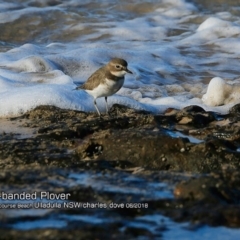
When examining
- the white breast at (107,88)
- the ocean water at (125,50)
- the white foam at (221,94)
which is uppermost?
the white breast at (107,88)

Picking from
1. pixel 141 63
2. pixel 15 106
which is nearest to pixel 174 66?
pixel 141 63

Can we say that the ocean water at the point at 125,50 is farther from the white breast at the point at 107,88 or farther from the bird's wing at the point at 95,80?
the white breast at the point at 107,88

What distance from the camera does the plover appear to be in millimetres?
6941

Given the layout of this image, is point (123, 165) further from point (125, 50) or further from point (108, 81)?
point (125, 50)

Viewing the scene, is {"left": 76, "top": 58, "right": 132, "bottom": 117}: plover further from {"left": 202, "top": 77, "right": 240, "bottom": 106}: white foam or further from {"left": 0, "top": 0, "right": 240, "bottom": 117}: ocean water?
{"left": 202, "top": 77, "right": 240, "bottom": 106}: white foam

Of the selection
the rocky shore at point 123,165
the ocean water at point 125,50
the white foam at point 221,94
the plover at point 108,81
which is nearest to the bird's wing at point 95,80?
the plover at point 108,81

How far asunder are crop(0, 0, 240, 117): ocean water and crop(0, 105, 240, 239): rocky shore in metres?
0.72

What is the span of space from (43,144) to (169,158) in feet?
3.99

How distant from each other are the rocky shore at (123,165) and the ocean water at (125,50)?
72 centimetres

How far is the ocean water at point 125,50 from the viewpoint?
7723mm

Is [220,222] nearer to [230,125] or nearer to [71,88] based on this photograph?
[230,125]

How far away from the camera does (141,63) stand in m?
10.6

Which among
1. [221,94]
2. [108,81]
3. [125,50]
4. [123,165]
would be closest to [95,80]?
[108,81]

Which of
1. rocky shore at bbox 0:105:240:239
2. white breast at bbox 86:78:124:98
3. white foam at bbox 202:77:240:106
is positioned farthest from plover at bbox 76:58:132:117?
white foam at bbox 202:77:240:106
